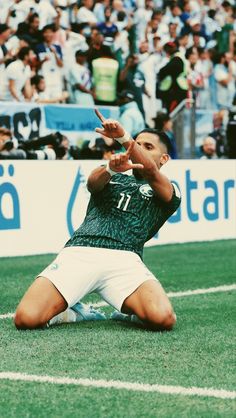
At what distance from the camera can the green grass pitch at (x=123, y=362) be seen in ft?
14.6

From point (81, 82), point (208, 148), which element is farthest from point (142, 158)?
point (208, 148)

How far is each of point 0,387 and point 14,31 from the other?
11696mm

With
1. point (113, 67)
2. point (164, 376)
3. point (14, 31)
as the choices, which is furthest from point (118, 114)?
point (164, 376)

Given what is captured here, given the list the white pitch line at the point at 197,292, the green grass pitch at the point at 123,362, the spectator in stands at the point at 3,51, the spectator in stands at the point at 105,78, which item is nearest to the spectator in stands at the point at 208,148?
the spectator in stands at the point at 105,78

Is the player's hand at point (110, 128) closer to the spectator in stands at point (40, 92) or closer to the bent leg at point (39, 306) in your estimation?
the bent leg at point (39, 306)

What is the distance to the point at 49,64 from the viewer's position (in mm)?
15820

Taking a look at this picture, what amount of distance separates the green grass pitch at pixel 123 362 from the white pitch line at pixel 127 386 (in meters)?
0.06

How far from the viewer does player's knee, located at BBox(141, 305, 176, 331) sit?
6543 mm

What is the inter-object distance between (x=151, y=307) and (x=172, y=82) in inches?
442

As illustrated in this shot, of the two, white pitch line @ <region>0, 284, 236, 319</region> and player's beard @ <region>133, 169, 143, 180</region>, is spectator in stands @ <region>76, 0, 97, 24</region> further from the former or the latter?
player's beard @ <region>133, 169, 143, 180</region>

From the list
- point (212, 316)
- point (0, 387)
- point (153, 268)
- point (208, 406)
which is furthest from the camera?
point (153, 268)

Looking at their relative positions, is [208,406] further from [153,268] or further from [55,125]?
[55,125]

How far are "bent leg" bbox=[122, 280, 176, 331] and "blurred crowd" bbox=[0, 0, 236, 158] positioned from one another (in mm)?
8745

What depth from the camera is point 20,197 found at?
12.3m
